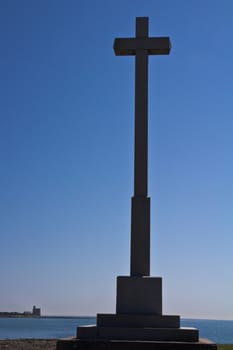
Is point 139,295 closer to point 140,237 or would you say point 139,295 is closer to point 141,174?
point 140,237

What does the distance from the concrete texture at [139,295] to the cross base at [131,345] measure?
39.2 inches

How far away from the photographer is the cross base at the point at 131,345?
905cm

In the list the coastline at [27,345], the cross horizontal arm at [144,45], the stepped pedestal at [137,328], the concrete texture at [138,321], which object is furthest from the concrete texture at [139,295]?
the coastline at [27,345]

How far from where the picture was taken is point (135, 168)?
438 inches

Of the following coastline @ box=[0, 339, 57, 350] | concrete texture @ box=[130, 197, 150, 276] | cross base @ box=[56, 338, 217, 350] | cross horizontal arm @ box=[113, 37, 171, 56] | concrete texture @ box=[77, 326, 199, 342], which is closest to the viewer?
cross base @ box=[56, 338, 217, 350]

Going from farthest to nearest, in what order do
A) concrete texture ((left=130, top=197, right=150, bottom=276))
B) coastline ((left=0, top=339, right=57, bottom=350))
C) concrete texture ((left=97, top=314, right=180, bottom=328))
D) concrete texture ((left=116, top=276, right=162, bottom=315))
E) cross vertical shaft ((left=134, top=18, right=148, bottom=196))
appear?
coastline ((left=0, top=339, right=57, bottom=350)), cross vertical shaft ((left=134, top=18, right=148, bottom=196)), concrete texture ((left=130, top=197, right=150, bottom=276)), concrete texture ((left=116, top=276, right=162, bottom=315)), concrete texture ((left=97, top=314, right=180, bottom=328))

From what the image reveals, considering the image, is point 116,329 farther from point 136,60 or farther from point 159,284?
point 136,60

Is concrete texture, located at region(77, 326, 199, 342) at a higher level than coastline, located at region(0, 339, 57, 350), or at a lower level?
higher

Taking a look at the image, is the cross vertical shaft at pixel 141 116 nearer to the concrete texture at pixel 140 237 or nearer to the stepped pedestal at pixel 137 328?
the concrete texture at pixel 140 237

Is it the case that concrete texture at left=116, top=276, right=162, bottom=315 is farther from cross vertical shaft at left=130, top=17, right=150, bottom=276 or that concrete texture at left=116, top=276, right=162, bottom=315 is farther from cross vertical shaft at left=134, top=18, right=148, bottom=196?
cross vertical shaft at left=134, top=18, right=148, bottom=196

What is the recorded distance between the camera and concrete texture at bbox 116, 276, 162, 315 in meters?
10.1

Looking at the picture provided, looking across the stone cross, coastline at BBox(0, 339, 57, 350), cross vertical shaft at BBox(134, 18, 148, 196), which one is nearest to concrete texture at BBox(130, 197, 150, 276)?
the stone cross

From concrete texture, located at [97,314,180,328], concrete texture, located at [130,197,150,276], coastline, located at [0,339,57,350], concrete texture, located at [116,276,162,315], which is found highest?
concrete texture, located at [130,197,150,276]

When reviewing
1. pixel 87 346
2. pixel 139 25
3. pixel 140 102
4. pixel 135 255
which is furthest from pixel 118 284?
pixel 139 25
